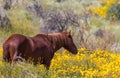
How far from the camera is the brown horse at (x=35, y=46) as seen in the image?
8805mm

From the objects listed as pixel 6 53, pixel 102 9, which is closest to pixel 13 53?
pixel 6 53

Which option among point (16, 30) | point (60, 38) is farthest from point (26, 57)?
point (16, 30)

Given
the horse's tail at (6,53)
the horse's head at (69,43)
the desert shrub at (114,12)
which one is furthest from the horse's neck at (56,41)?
the desert shrub at (114,12)

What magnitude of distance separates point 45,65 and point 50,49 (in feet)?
1.35

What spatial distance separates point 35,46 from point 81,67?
134 cm

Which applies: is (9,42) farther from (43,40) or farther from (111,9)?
(111,9)

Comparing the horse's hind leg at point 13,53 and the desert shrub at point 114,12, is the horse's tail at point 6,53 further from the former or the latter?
the desert shrub at point 114,12

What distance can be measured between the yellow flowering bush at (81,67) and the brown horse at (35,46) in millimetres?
268

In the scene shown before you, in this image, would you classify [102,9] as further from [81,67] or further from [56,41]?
[81,67]

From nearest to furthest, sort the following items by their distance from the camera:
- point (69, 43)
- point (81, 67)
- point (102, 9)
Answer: point (81, 67) → point (69, 43) → point (102, 9)

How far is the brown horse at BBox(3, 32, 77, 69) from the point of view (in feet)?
28.9

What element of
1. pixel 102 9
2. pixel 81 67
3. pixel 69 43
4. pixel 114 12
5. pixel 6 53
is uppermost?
pixel 6 53

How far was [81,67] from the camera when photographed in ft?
32.9

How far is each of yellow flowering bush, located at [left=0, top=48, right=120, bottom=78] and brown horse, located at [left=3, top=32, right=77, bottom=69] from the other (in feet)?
0.88
